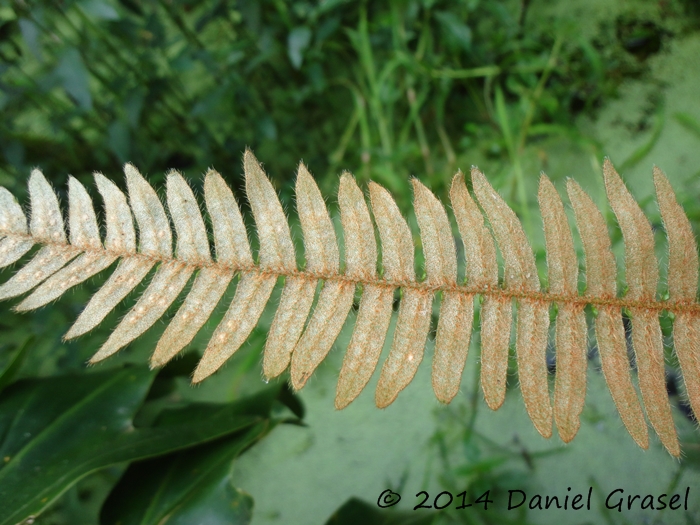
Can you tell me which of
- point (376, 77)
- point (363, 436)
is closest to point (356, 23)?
point (376, 77)

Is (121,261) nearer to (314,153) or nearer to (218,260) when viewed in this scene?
(218,260)

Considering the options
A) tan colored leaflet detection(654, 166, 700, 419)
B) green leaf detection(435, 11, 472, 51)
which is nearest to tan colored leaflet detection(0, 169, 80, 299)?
tan colored leaflet detection(654, 166, 700, 419)

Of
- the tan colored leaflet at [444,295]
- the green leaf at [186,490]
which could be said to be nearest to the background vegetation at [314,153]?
the green leaf at [186,490]

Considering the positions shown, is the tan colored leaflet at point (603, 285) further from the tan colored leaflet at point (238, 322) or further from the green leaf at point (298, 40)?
the green leaf at point (298, 40)

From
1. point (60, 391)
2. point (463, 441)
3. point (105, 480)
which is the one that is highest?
point (60, 391)

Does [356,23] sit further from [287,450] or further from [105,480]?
[105,480]

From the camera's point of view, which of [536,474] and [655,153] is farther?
[655,153]
